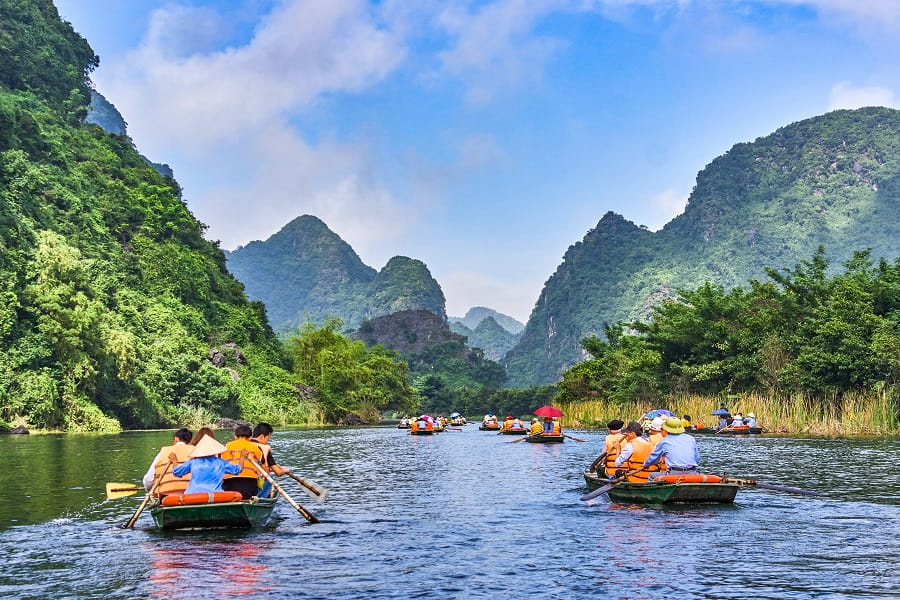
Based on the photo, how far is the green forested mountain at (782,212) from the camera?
167375 mm

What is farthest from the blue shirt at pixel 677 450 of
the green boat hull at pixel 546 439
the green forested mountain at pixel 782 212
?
the green forested mountain at pixel 782 212

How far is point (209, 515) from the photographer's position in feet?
43.7

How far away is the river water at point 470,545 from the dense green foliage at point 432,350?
389 feet

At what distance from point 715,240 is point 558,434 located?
15307 centimetres

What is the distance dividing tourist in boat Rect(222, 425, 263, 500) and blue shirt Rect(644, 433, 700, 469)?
7.69 m

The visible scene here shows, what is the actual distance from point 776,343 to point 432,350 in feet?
397

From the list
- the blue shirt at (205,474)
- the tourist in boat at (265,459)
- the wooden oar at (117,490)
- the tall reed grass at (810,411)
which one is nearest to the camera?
the blue shirt at (205,474)

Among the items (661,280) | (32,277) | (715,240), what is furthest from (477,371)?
(32,277)

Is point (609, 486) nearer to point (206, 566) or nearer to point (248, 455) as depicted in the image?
point (248, 455)

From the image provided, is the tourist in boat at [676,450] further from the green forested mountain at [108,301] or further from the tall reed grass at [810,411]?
the green forested mountain at [108,301]

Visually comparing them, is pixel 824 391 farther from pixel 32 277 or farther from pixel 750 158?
pixel 750 158

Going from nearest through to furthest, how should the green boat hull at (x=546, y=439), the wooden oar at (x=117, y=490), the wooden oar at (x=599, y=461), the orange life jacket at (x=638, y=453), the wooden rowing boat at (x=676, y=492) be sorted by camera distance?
1. the wooden oar at (x=117, y=490)
2. the wooden rowing boat at (x=676, y=492)
3. the orange life jacket at (x=638, y=453)
4. the wooden oar at (x=599, y=461)
5. the green boat hull at (x=546, y=439)

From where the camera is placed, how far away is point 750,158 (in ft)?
648

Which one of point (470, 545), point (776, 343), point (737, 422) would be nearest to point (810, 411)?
point (737, 422)
